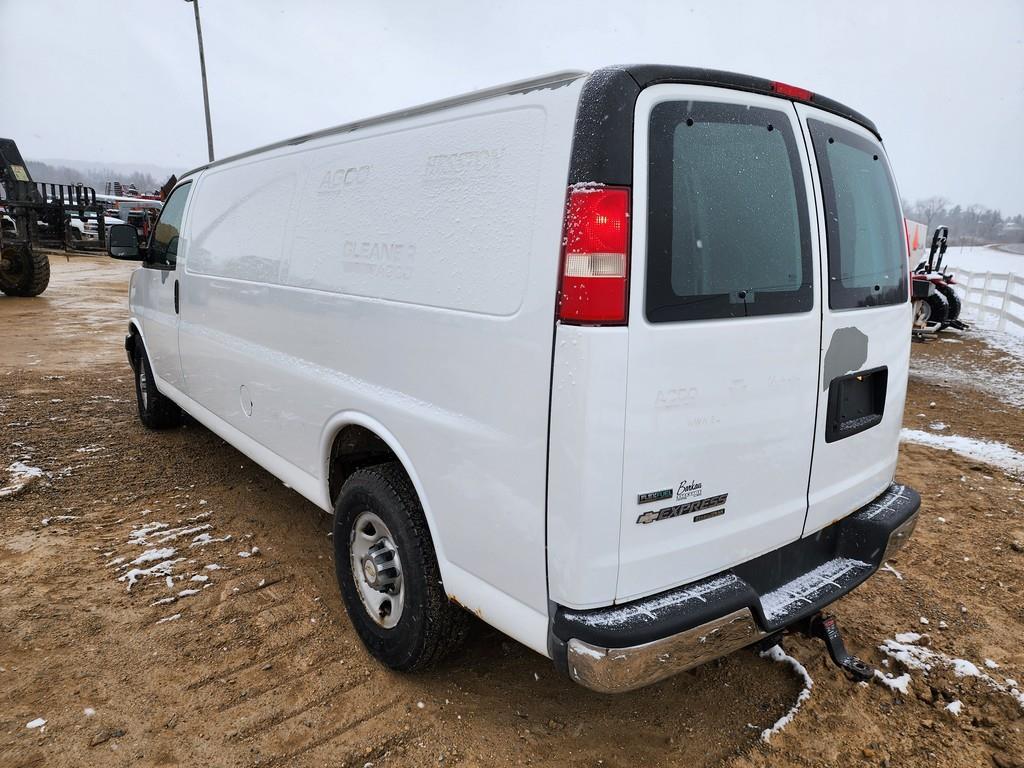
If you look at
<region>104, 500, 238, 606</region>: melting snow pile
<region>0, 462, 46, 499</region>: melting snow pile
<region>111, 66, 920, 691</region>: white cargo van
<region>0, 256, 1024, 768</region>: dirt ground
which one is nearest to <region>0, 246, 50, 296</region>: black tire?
<region>0, 462, 46, 499</region>: melting snow pile

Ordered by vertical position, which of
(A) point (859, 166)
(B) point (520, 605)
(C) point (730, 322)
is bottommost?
(B) point (520, 605)

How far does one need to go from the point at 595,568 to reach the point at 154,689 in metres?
1.89

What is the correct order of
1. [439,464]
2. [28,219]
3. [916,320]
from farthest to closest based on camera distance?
[28,219] < [916,320] < [439,464]

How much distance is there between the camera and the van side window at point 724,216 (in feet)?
5.98

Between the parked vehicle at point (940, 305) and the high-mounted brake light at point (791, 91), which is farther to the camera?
the parked vehicle at point (940, 305)

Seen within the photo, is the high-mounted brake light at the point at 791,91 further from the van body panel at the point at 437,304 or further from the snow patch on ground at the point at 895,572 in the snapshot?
the snow patch on ground at the point at 895,572

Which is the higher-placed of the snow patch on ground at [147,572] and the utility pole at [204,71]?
the utility pole at [204,71]

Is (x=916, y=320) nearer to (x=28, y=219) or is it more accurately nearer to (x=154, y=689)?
(x=154, y=689)

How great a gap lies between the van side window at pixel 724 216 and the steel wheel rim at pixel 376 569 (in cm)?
141

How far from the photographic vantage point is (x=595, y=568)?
71.0 inches

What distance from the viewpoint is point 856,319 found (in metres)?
2.34

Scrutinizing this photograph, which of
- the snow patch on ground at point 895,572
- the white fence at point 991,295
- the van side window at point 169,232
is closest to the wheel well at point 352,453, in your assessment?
the van side window at point 169,232

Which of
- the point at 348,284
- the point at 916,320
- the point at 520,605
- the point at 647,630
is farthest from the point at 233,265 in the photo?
the point at 916,320

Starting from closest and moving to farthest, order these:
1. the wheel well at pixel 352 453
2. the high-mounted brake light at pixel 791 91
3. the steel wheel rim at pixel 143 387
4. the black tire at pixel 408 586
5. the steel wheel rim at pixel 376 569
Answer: the high-mounted brake light at pixel 791 91, the black tire at pixel 408 586, the steel wheel rim at pixel 376 569, the wheel well at pixel 352 453, the steel wheel rim at pixel 143 387
